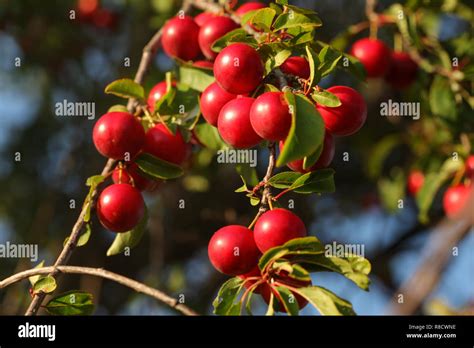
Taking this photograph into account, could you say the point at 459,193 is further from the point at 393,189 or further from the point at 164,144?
the point at 164,144

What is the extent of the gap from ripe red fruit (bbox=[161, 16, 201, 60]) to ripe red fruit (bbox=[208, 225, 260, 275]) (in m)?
0.59

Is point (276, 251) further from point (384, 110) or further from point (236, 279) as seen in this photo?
point (384, 110)

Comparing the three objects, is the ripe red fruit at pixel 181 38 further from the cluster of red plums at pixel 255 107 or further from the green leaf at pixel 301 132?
the green leaf at pixel 301 132

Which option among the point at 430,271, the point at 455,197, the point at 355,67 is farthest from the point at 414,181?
the point at 430,271

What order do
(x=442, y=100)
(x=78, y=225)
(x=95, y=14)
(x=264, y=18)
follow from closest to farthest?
(x=264, y=18) < (x=78, y=225) < (x=442, y=100) < (x=95, y=14)

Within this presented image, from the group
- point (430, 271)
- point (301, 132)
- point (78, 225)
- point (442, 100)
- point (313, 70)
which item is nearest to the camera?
point (430, 271)

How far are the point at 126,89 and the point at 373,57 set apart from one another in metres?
0.90

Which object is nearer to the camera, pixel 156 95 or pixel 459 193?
pixel 156 95

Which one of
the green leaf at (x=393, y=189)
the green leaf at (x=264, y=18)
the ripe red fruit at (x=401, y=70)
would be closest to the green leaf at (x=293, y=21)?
the green leaf at (x=264, y=18)

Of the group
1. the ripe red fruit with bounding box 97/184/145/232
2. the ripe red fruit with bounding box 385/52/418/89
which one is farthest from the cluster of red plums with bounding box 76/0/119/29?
the ripe red fruit with bounding box 97/184/145/232

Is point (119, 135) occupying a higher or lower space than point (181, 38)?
lower

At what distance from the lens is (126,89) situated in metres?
1.43

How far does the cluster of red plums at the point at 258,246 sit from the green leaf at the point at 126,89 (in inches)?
17.3

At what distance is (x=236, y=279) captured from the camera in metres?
1.14
